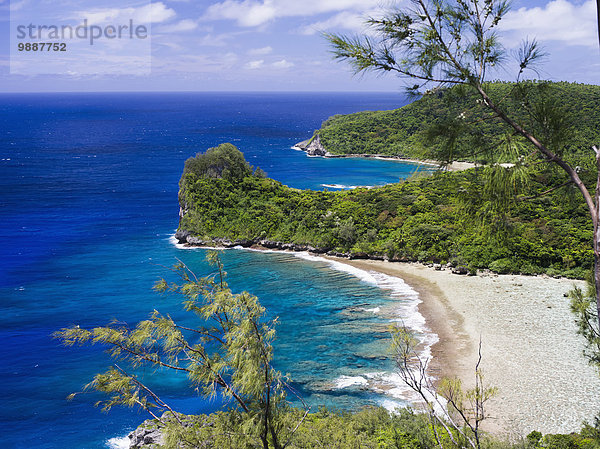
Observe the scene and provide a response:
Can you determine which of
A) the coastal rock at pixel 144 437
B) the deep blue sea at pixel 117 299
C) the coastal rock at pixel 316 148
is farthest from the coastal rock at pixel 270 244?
→ the coastal rock at pixel 316 148

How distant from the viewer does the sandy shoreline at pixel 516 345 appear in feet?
48.4

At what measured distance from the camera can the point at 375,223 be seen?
3631 centimetres

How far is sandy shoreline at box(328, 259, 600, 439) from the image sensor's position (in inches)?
581

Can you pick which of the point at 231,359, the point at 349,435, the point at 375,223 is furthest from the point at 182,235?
the point at 231,359

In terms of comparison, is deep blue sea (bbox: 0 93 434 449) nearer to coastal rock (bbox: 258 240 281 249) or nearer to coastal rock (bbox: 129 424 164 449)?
coastal rock (bbox: 129 424 164 449)

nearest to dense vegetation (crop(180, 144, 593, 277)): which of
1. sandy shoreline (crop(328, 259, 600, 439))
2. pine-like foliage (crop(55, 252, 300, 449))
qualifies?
sandy shoreline (crop(328, 259, 600, 439))

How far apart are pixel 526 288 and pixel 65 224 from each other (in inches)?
1581

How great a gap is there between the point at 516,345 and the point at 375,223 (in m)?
18.0

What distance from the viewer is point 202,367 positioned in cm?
668

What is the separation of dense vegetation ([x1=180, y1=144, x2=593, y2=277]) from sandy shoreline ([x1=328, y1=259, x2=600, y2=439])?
1964mm

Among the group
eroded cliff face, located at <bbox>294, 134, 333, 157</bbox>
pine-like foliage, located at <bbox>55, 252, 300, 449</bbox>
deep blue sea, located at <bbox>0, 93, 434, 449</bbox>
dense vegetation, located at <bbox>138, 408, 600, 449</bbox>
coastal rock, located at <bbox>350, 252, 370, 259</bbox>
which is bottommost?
deep blue sea, located at <bbox>0, 93, 434, 449</bbox>

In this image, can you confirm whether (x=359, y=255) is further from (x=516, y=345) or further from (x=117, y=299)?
(x=117, y=299)

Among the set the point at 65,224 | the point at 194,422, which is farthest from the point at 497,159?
the point at 65,224

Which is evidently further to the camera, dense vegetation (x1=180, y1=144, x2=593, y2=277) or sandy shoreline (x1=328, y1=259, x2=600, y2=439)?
dense vegetation (x1=180, y1=144, x2=593, y2=277)
